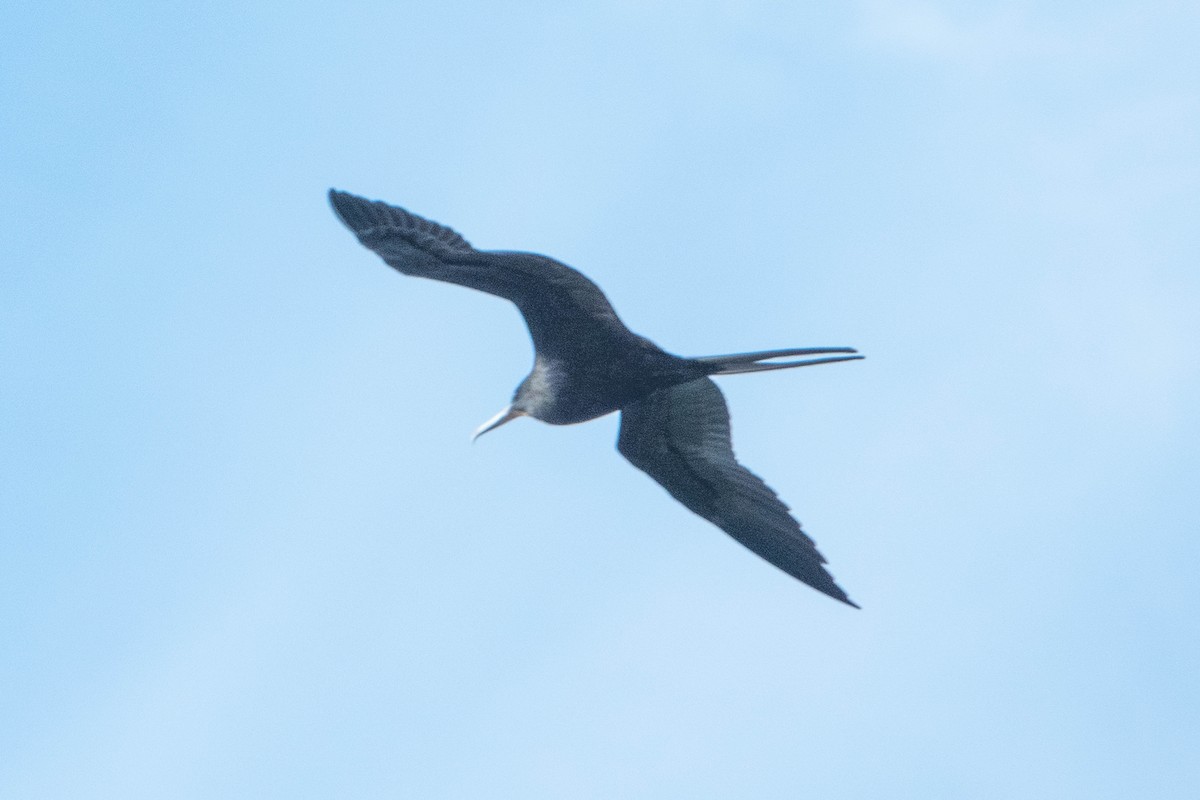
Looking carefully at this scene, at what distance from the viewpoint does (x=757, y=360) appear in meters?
7.75

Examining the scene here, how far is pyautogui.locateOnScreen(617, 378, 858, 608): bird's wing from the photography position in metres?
8.46

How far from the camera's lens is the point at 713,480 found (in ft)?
28.3

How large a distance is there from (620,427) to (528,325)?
984 millimetres

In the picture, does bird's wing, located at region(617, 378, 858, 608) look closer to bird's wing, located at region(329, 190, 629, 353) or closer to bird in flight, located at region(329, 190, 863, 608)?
bird in flight, located at region(329, 190, 863, 608)

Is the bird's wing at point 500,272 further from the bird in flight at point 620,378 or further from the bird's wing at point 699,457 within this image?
the bird's wing at point 699,457

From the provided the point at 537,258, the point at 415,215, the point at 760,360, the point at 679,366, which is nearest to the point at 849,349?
the point at 760,360

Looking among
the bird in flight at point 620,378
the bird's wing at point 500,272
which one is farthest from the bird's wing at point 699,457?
the bird's wing at point 500,272

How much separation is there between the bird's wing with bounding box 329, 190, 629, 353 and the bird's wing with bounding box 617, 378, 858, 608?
0.76 meters

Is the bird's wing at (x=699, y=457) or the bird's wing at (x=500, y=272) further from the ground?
the bird's wing at (x=500, y=272)

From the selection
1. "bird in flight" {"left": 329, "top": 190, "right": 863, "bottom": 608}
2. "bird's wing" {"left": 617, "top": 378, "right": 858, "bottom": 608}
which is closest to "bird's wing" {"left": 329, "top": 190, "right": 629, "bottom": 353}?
"bird in flight" {"left": 329, "top": 190, "right": 863, "bottom": 608}

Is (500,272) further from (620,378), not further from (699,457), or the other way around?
(699,457)

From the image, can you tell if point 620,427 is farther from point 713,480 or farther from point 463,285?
point 463,285

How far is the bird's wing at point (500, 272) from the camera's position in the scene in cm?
775

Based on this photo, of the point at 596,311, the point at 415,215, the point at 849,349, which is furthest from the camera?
the point at 415,215
